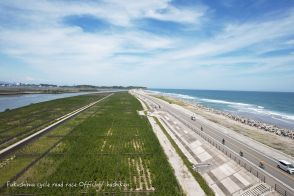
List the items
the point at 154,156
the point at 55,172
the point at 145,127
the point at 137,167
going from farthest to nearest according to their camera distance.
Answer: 1. the point at 145,127
2. the point at 154,156
3. the point at 137,167
4. the point at 55,172

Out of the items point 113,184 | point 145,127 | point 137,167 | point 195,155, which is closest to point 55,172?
point 113,184

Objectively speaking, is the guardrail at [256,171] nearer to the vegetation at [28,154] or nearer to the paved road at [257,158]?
the paved road at [257,158]

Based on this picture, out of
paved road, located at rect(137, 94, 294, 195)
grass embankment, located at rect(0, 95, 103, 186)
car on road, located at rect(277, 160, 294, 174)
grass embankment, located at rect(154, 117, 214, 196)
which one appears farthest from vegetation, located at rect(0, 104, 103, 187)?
car on road, located at rect(277, 160, 294, 174)

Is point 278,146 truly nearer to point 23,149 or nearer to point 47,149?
point 47,149

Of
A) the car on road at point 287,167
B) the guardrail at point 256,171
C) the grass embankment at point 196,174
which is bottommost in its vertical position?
the grass embankment at point 196,174

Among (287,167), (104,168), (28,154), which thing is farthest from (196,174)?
(28,154)

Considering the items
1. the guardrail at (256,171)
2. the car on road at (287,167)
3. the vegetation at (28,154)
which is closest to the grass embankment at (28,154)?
the vegetation at (28,154)

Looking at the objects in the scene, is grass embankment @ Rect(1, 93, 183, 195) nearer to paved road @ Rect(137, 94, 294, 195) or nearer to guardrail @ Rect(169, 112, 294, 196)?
guardrail @ Rect(169, 112, 294, 196)

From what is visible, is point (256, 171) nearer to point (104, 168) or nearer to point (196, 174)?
point (196, 174)

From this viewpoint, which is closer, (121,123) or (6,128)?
(6,128)
